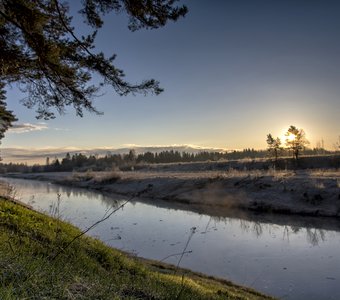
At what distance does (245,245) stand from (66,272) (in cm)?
1576

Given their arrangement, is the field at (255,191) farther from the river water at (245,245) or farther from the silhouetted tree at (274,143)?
the silhouetted tree at (274,143)

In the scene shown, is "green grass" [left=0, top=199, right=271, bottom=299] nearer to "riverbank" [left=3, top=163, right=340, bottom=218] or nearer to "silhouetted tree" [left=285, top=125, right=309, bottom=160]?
"riverbank" [left=3, top=163, right=340, bottom=218]

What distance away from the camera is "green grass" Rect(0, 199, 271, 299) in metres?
4.09

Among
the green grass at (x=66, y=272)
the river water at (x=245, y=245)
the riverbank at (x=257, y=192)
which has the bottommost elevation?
the river water at (x=245, y=245)

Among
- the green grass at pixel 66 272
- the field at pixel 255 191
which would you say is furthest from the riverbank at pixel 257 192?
the green grass at pixel 66 272

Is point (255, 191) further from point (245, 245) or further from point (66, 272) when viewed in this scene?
point (66, 272)

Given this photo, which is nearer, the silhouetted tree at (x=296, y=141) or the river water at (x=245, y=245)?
the river water at (x=245, y=245)

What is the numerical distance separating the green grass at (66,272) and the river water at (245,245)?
96 cm

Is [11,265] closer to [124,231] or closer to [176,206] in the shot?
[124,231]

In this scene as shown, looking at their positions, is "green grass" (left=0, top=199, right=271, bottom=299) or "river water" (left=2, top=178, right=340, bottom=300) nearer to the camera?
"green grass" (left=0, top=199, right=271, bottom=299)

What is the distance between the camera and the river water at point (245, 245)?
13984 mm

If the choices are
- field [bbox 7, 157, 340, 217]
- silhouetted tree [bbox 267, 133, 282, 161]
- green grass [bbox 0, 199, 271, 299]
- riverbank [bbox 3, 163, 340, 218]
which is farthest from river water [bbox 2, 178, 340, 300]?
silhouetted tree [bbox 267, 133, 282, 161]

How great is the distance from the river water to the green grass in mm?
961

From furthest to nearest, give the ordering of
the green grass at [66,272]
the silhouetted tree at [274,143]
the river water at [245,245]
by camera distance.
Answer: the silhouetted tree at [274,143] < the river water at [245,245] < the green grass at [66,272]
